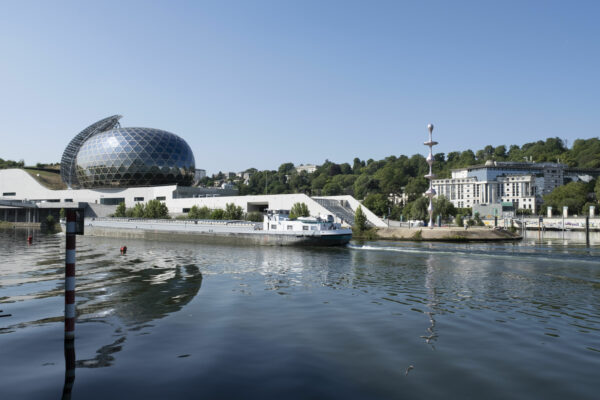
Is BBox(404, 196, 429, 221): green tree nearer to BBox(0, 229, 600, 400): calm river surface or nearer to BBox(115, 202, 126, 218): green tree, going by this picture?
BBox(115, 202, 126, 218): green tree

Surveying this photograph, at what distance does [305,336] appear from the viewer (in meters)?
12.7

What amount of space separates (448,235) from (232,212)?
42.4 meters

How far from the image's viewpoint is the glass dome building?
107 m

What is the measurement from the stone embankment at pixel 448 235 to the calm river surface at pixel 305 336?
38637mm

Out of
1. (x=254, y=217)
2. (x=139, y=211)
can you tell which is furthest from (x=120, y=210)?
(x=254, y=217)

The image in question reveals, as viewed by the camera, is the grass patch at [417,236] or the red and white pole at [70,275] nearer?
the red and white pole at [70,275]

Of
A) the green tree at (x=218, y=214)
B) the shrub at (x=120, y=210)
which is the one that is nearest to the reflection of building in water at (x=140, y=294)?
the green tree at (x=218, y=214)

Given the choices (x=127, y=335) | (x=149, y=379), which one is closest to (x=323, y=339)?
(x=149, y=379)

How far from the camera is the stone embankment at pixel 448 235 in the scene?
63.9 metres

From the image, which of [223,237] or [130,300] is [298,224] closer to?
[223,237]

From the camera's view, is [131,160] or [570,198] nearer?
[131,160]

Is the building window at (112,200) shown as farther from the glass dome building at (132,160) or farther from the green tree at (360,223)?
the green tree at (360,223)

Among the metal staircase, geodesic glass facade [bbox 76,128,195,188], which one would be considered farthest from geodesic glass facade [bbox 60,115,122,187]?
the metal staircase

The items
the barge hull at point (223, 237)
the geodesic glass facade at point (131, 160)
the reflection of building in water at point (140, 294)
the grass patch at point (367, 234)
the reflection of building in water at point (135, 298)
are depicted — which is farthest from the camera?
the geodesic glass facade at point (131, 160)
